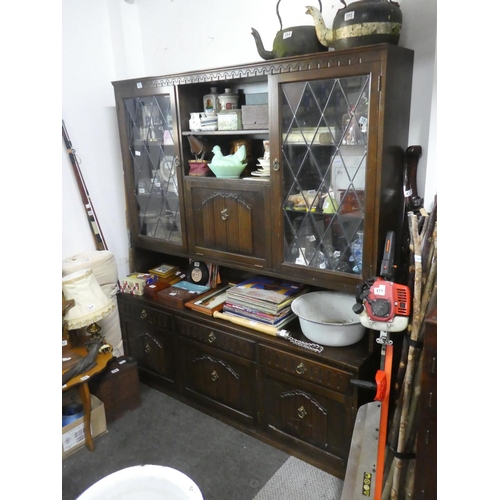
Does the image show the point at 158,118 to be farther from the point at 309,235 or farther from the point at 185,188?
the point at 309,235

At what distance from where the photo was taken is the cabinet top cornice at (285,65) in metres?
1.57

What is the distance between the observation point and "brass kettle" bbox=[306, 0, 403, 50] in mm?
1581

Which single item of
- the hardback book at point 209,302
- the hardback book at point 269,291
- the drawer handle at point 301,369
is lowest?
the drawer handle at point 301,369

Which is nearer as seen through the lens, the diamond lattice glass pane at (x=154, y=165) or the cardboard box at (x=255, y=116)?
the cardboard box at (x=255, y=116)

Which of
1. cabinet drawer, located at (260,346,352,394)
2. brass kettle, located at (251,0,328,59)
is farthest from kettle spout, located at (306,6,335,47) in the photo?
cabinet drawer, located at (260,346,352,394)

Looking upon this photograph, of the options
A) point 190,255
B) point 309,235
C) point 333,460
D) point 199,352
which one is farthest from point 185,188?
point 333,460

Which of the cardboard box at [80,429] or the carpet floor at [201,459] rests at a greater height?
the cardboard box at [80,429]

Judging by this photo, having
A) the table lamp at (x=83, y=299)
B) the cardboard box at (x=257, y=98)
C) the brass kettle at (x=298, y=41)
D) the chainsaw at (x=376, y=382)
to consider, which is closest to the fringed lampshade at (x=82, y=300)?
the table lamp at (x=83, y=299)

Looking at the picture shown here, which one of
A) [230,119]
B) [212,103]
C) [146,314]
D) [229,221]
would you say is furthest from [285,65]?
[146,314]

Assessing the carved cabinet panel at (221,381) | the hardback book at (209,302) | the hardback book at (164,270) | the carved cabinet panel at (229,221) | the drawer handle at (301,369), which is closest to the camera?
the drawer handle at (301,369)

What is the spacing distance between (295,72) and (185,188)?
0.89 metres

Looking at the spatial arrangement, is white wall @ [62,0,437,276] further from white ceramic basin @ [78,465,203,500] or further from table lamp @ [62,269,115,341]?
white ceramic basin @ [78,465,203,500]

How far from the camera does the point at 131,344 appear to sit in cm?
272

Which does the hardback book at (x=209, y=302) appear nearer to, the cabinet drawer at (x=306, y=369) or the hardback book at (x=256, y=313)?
the hardback book at (x=256, y=313)
